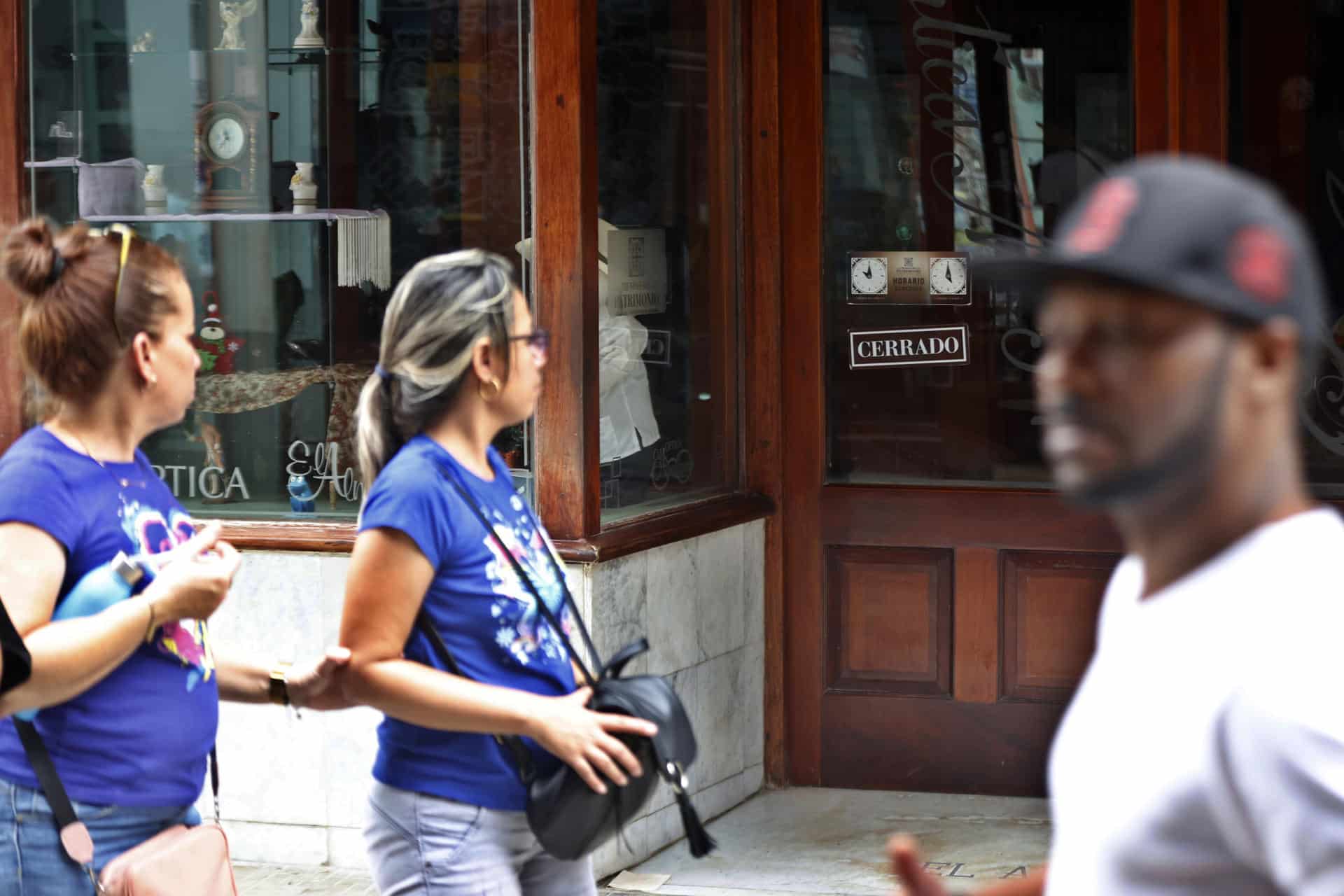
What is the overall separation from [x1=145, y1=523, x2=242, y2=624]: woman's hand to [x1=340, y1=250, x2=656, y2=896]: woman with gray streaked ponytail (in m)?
0.20

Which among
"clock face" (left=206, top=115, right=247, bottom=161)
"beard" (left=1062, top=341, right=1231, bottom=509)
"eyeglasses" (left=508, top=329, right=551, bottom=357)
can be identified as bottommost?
"beard" (left=1062, top=341, right=1231, bottom=509)

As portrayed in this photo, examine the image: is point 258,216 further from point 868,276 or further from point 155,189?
point 868,276

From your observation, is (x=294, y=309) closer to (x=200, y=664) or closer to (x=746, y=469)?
(x=746, y=469)

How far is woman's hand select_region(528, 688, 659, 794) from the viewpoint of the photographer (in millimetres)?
2541

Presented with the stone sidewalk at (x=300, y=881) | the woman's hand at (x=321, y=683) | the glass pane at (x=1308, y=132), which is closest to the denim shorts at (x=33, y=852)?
the woman's hand at (x=321, y=683)

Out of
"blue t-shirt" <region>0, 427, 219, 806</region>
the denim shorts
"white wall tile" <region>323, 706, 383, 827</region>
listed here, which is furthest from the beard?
"white wall tile" <region>323, 706, 383, 827</region>

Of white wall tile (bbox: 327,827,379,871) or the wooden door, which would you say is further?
the wooden door

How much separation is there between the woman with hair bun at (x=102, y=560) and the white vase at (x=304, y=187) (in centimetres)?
268

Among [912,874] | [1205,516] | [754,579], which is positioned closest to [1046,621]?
[754,579]

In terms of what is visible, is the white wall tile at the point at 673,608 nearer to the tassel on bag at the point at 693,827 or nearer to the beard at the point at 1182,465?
the tassel on bag at the point at 693,827

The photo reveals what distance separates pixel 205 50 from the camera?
538cm

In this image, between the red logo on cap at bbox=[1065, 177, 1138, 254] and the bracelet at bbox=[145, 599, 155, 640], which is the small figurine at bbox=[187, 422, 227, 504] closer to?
the bracelet at bbox=[145, 599, 155, 640]

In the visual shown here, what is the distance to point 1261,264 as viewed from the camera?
48.0 inches

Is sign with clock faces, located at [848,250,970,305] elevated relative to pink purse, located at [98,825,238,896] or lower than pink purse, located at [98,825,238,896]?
elevated
